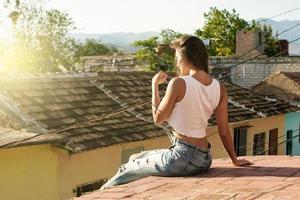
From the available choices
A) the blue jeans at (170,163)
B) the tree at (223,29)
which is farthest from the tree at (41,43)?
the blue jeans at (170,163)

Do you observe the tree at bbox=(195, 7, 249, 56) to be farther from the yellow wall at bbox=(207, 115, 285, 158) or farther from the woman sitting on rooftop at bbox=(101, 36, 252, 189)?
the woman sitting on rooftop at bbox=(101, 36, 252, 189)

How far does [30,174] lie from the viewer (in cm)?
1096

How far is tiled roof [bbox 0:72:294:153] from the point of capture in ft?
38.3

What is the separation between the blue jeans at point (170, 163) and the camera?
449cm

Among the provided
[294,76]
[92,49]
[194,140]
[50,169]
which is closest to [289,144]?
[294,76]

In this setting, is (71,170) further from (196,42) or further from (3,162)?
(196,42)

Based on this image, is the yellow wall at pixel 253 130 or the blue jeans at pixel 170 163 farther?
the yellow wall at pixel 253 130

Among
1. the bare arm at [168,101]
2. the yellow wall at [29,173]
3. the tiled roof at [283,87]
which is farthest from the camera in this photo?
the tiled roof at [283,87]

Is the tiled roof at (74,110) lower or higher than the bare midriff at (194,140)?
lower

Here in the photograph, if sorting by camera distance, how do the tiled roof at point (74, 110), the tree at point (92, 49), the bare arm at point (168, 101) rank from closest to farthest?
the bare arm at point (168, 101), the tiled roof at point (74, 110), the tree at point (92, 49)

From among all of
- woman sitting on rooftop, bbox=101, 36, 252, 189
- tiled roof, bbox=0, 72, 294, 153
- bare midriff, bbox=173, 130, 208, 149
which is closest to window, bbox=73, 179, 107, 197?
tiled roof, bbox=0, 72, 294, 153

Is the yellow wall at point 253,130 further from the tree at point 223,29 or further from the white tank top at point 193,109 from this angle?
the tree at point 223,29

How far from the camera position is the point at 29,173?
10.9 metres

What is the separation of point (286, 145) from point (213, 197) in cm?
1889
